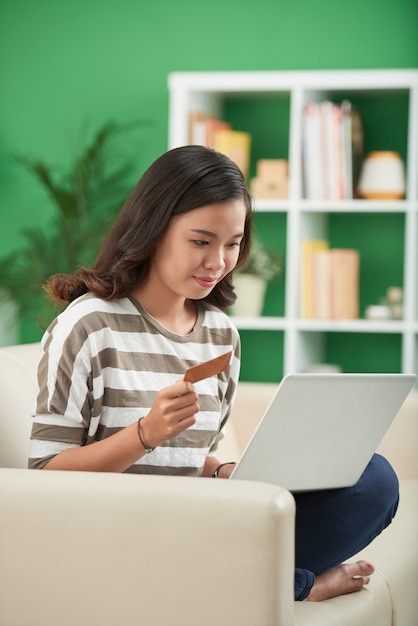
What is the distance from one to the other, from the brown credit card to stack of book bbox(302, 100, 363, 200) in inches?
88.5

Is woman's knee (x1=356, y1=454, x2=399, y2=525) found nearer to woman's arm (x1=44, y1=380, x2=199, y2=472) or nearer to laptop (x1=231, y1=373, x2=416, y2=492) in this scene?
laptop (x1=231, y1=373, x2=416, y2=492)

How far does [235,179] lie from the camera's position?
1.77m

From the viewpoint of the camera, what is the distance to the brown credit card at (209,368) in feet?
4.59

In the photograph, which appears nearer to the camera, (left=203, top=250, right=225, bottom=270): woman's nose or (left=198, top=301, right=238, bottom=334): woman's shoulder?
(left=203, top=250, right=225, bottom=270): woman's nose

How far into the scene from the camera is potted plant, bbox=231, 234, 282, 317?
373 cm

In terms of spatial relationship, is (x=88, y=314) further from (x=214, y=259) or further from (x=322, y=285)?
(x=322, y=285)

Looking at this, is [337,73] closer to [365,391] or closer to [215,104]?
[215,104]

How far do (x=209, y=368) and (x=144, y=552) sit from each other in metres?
0.28

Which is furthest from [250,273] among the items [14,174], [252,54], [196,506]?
[196,506]

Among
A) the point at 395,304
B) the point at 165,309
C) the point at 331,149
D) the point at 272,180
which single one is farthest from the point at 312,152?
the point at 165,309

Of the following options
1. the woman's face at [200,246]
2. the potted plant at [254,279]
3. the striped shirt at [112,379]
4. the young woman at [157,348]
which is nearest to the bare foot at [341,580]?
the young woman at [157,348]

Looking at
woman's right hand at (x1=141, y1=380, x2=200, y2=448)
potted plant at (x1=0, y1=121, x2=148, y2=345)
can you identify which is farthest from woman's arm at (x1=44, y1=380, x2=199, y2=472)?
potted plant at (x1=0, y1=121, x2=148, y2=345)

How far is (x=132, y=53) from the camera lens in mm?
4105

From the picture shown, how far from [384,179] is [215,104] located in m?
0.73
